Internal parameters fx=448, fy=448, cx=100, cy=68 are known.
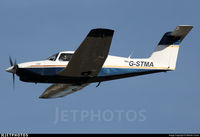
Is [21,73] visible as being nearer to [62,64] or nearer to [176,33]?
[62,64]

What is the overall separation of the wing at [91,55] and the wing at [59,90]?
4.61m

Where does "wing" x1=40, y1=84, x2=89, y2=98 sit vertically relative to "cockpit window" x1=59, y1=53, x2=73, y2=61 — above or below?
below

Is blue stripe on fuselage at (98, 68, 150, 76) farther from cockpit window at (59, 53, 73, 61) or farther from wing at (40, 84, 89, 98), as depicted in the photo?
wing at (40, 84, 89, 98)

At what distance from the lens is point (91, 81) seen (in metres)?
24.5

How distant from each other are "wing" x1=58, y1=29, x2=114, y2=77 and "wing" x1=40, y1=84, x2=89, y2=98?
461cm

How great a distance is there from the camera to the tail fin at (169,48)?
26247 mm

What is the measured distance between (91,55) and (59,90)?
715 centimetres

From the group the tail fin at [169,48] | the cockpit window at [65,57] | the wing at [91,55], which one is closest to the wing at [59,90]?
the cockpit window at [65,57]

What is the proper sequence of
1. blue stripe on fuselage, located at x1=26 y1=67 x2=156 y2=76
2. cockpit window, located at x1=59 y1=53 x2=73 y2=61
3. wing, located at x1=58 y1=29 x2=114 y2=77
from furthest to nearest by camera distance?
1. cockpit window, located at x1=59 y1=53 x2=73 y2=61
2. blue stripe on fuselage, located at x1=26 y1=67 x2=156 y2=76
3. wing, located at x1=58 y1=29 x2=114 y2=77

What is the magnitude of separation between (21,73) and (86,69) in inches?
136

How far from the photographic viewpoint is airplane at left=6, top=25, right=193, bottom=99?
21531 millimetres

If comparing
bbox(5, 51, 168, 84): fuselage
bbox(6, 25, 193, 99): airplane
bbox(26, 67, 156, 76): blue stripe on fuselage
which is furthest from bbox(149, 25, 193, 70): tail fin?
bbox(5, 51, 168, 84): fuselage

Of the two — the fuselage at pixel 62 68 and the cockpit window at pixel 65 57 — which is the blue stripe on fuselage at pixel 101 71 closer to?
the fuselage at pixel 62 68

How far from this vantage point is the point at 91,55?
22.1m
